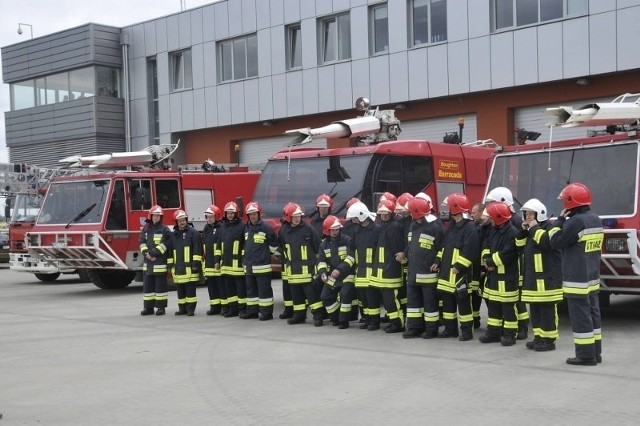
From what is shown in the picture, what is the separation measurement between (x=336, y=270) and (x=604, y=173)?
349 cm

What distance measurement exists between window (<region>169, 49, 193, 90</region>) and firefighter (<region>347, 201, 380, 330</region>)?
66.5ft

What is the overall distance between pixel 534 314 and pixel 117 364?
4352 millimetres

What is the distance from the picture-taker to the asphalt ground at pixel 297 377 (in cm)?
614

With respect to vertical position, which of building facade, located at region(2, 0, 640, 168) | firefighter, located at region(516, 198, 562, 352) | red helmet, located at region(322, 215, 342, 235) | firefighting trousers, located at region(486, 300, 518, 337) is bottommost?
firefighting trousers, located at region(486, 300, 518, 337)

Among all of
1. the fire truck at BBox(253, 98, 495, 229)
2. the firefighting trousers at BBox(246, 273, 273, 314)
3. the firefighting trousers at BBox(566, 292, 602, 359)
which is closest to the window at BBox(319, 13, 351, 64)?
the fire truck at BBox(253, 98, 495, 229)

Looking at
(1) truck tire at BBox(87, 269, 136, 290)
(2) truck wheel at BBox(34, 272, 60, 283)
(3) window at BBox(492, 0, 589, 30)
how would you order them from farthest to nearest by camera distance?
(2) truck wheel at BBox(34, 272, 60, 283)
(3) window at BBox(492, 0, 589, 30)
(1) truck tire at BBox(87, 269, 136, 290)

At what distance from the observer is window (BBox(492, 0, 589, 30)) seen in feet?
64.8

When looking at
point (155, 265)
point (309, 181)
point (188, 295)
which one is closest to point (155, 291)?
point (155, 265)

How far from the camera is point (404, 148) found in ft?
42.0

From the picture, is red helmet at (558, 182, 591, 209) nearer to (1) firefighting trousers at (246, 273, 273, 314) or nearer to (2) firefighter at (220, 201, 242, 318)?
(1) firefighting trousers at (246, 273, 273, 314)

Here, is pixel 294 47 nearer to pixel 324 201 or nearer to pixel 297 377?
pixel 324 201

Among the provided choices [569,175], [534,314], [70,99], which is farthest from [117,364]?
[70,99]

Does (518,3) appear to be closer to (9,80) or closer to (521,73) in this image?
(521,73)

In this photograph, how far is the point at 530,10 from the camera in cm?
2055
